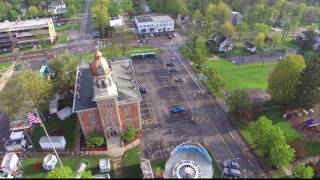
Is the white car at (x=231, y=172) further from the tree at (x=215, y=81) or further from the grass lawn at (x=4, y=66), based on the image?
the grass lawn at (x=4, y=66)

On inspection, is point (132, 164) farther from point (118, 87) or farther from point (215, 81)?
point (215, 81)

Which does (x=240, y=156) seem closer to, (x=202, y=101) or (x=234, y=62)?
(x=202, y=101)

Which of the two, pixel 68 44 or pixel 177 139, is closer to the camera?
pixel 177 139

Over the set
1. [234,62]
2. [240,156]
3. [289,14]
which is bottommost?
[240,156]

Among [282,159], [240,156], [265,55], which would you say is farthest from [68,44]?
[282,159]

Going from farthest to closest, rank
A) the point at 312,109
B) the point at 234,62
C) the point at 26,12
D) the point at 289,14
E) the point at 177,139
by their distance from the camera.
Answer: the point at 26,12 < the point at 289,14 < the point at 234,62 < the point at 312,109 < the point at 177,139

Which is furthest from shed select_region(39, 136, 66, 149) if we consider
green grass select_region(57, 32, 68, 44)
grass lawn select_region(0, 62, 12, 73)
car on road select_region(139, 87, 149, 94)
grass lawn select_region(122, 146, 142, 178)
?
green grass select_region(57, 32, 68, 44)

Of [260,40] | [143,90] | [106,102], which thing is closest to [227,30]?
[260,40]
